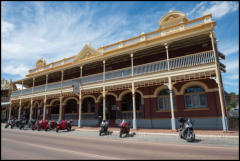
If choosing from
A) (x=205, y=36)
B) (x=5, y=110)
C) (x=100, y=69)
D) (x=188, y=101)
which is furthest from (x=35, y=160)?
(x=5, y=110)

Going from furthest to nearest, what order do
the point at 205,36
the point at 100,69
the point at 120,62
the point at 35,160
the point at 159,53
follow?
the point at 100,69 < the point at 120,62 < the point at 159,53 < the point at 205,36 < the point at 35,160

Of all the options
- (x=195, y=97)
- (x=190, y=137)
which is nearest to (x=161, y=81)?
(x=195, y=97)

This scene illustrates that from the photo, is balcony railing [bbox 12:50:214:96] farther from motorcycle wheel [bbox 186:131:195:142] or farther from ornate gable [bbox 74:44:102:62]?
motorcycle wheel [bbox 186:131:195:142]

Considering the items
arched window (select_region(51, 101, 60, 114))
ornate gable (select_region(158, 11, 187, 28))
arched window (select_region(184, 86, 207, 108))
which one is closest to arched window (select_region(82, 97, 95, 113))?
arched window (select_region(51, 101, 60, 114))

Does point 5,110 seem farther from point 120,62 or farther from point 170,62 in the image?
point 170,62

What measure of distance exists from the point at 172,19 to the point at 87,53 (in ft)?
37.9

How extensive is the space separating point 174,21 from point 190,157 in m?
15.5

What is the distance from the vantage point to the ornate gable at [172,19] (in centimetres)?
1752

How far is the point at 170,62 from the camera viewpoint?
14.0 meters

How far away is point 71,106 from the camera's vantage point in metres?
23.5

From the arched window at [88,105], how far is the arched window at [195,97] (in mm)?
11616

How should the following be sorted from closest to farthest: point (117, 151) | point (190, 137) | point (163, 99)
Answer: point (117, 151)
point (190, 137)
point (163, 99)

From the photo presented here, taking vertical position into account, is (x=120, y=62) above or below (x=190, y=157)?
above

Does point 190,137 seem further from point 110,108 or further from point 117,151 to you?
point 110,108
